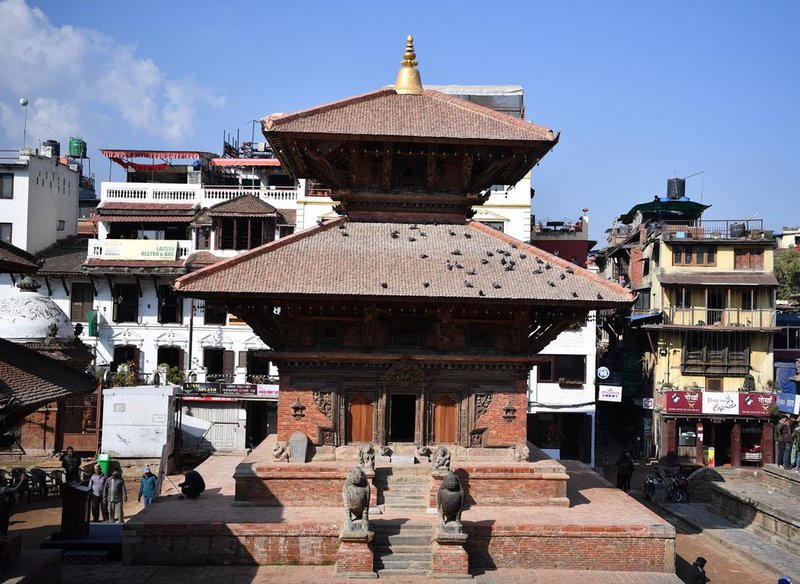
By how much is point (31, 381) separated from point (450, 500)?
9.18 m

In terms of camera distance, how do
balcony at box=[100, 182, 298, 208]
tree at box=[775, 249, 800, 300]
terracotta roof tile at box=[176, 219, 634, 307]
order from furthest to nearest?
1. tree at box=[775, 249, 800, 300]
2. balcony at box=[100, 182, 298, 208]
3. terracotta roof tile at box=[176, 219, 634, 307]

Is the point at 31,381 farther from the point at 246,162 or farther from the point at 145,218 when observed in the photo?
the point at 246,162

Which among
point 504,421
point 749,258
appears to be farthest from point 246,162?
point 504,421

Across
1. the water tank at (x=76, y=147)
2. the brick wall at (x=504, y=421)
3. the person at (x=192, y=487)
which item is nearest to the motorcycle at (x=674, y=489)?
the brick wall at (x=504, y=421)

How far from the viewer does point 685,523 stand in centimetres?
2869

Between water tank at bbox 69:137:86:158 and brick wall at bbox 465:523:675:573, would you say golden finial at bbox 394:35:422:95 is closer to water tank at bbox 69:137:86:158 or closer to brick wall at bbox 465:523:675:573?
brick wall at bbox 465:523:675:573

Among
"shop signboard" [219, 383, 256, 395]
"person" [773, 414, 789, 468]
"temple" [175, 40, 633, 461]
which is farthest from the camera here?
"shop signboard" [219, 383, 256, 395]

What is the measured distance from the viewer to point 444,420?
21781 mm

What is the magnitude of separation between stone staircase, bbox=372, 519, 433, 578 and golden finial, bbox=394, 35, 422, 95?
40.8ft

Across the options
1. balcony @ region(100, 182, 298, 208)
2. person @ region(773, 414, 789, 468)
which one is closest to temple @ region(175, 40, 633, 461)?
person @ region(773, 414, 789, 468)

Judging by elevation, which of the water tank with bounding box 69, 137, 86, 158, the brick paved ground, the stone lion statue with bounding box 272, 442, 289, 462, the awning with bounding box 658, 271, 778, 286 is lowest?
the brick paved ground

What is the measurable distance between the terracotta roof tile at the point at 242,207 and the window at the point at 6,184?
11.4m

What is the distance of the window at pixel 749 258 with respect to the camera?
1676 inches

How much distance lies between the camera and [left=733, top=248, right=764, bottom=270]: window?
42562 millimetres
